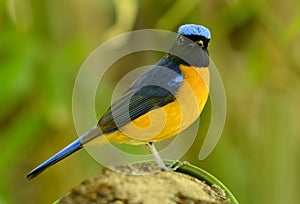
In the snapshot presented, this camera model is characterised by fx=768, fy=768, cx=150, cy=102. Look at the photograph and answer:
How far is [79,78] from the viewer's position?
1961 mm

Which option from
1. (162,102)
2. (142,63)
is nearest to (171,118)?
(162,102)

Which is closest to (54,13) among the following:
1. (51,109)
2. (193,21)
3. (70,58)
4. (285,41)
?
(70,58)

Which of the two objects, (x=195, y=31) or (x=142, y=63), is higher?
(x=142, y=63)

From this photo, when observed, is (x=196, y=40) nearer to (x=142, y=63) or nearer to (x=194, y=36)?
(x=194, y=36)

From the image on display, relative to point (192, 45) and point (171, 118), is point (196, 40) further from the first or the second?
point (171, 118)

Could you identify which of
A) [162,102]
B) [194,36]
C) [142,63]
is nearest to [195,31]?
[194,36]

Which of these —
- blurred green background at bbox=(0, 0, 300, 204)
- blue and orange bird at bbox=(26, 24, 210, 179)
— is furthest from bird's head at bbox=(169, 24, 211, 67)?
blurred green background at bbox=(0, 0, 300, 204)

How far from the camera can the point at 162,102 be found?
1127mm

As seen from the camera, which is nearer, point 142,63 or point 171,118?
point 171,118

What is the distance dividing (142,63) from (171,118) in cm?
146

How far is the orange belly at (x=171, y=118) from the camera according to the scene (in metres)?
1.09

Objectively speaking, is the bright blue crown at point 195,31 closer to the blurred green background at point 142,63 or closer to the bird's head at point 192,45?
the bird's head at point 192,45

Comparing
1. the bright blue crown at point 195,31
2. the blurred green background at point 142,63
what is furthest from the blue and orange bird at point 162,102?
the blurred green background at point 142,63

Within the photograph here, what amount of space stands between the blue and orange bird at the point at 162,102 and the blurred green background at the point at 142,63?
0.71 metres
